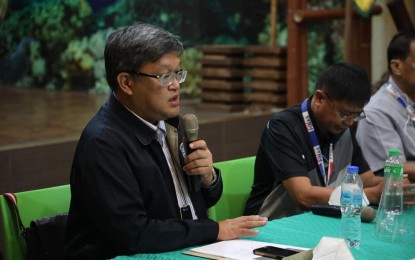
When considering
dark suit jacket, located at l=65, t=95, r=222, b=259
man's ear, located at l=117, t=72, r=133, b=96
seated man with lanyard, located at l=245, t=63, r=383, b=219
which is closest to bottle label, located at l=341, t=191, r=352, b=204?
dark suit jacket, located at l=65, t=95, r=222, b=259

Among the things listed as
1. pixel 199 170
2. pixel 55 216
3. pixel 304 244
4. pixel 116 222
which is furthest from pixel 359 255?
pixel 55 216

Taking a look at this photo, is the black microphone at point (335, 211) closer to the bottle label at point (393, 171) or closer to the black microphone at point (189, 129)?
the bottle label at point (393, 171)

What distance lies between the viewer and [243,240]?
2.62 metres

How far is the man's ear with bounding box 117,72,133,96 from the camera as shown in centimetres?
278

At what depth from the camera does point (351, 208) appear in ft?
9.00

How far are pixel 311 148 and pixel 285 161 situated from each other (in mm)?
165

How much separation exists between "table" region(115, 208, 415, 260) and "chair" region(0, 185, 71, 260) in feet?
2.14

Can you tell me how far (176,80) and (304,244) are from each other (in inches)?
28.9

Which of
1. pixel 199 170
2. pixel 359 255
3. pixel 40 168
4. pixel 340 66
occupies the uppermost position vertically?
pixel 340 66

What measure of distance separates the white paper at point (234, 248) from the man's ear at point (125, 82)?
64 cm

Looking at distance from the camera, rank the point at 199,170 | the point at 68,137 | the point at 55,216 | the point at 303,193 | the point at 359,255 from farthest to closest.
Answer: the point at 68,137
the point at 303,193
the point at 55,216
the point at 199,170
the point at 359,255

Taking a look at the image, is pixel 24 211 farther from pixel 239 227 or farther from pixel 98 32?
pixel 98 32

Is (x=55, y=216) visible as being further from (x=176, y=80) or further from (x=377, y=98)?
(x=377, y=98)

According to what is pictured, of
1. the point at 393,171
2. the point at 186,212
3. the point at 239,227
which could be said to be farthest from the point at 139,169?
the point at 393,171
